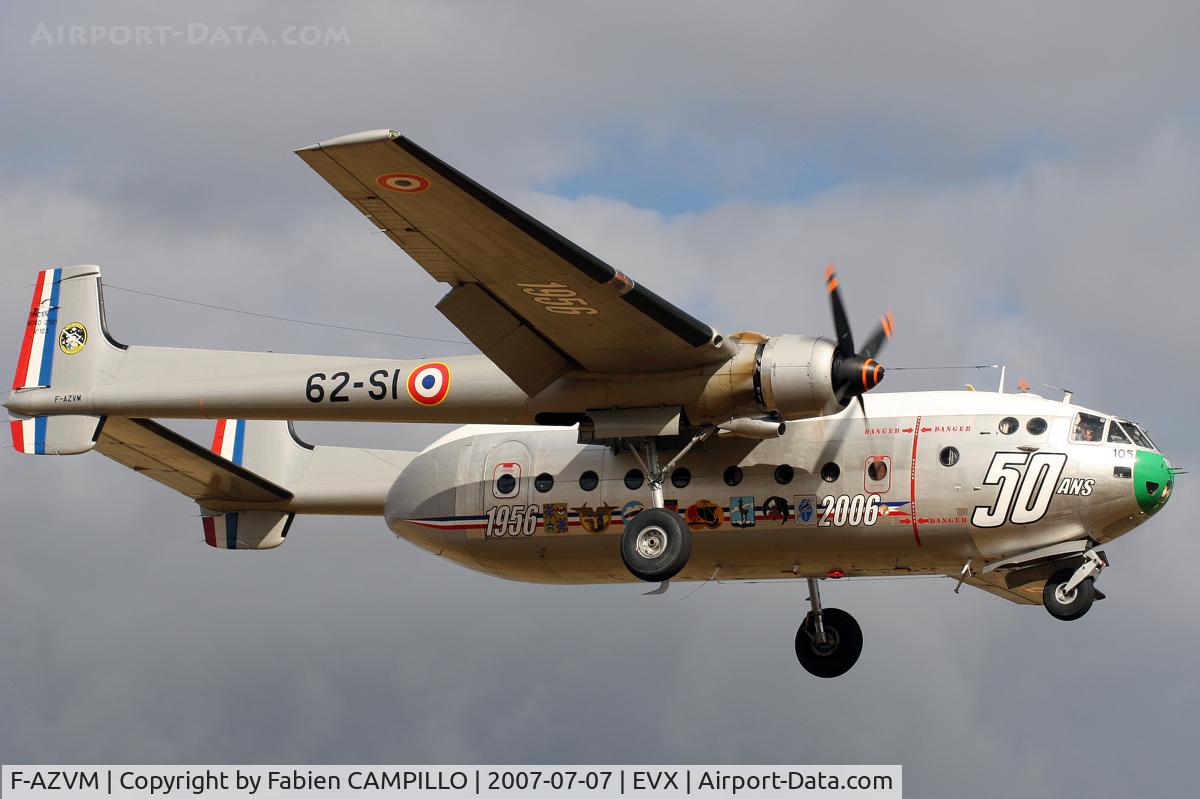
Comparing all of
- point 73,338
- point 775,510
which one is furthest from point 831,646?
point 73,338

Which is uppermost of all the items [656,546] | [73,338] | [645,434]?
[73,338]

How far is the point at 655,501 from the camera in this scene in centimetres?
2550

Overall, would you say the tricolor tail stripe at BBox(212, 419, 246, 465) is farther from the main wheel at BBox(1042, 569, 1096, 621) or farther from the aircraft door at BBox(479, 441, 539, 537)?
the main wheel at BBox(1042, 569, 1096, 621)

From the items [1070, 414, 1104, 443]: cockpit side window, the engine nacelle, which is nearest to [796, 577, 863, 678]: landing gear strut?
the engine nacelle

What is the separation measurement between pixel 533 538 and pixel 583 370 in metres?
3.03

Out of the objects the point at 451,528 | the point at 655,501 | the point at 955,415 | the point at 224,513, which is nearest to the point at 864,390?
the point at 955,415

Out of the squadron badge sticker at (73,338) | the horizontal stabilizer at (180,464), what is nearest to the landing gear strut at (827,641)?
the horizontal stabilizer at (180,464)

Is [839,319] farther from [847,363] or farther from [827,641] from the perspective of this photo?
[827,641]

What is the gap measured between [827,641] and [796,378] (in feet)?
20.1

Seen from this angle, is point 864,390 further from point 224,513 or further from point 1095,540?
point 224,513

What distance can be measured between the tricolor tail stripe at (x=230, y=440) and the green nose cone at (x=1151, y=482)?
57.8 feet

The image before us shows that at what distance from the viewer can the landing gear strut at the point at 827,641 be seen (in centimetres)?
2858

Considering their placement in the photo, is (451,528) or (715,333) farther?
(451,528)

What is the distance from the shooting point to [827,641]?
28.6m
